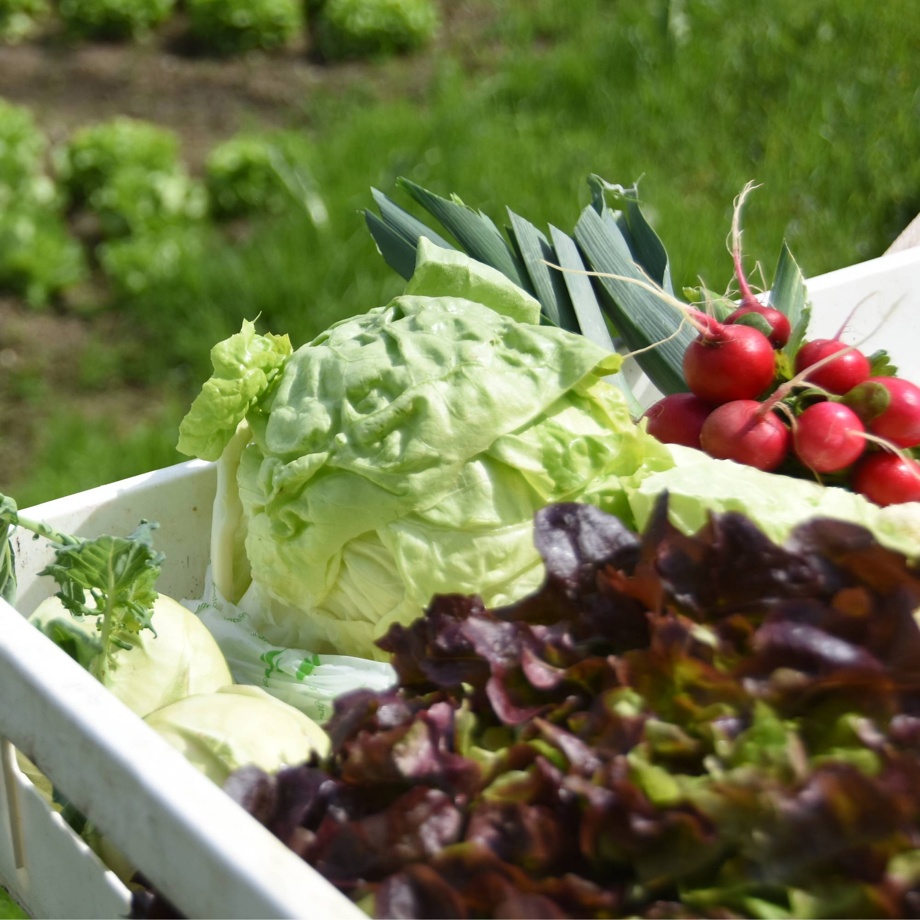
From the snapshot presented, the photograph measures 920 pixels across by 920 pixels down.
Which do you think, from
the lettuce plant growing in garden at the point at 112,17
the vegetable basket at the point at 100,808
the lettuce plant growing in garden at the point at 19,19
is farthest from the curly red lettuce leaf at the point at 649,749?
the lettuce plant growing in garden at the point at 19,19

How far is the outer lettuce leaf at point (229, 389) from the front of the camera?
4.44ft

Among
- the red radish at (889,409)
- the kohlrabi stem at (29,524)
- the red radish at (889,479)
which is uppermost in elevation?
the kohlrabi stem at (29,524)

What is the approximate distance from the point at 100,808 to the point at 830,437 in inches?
38.3

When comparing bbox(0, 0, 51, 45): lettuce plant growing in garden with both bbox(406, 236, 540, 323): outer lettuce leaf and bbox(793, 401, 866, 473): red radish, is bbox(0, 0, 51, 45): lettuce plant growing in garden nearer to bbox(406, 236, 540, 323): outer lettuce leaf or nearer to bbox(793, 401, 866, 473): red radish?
bbox(406, 236, 540, 323): outer lettuce leaf

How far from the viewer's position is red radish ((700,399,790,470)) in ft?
4.89

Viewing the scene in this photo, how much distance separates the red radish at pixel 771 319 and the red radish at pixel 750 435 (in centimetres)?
16

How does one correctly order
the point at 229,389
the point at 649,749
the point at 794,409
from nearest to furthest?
the point at 649,749
the point at 229,389
the point at 794,409

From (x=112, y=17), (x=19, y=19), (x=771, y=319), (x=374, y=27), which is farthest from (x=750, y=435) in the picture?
(x=19, y=19)

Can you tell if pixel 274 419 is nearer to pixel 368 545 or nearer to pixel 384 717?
pixel 368 545

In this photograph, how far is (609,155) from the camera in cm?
369

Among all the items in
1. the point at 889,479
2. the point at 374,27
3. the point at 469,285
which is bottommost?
the point at 889,479

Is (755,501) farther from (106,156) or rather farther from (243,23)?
(243,23)

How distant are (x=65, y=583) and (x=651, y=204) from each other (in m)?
2.58

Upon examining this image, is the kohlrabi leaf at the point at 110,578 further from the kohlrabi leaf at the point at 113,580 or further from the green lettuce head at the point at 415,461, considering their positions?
the green lettuce head at the point at 415,461
